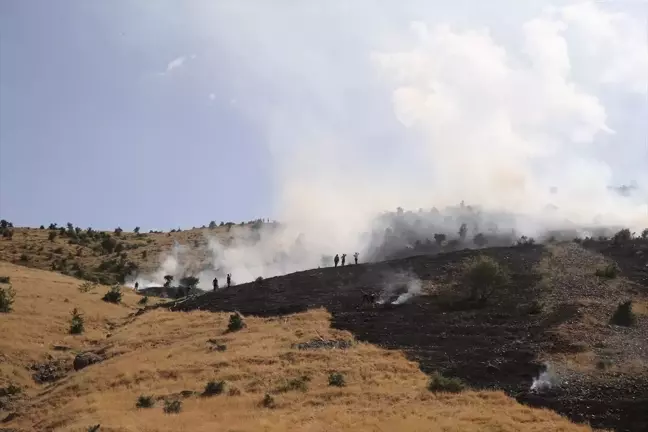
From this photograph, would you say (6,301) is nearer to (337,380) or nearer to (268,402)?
(268,402)

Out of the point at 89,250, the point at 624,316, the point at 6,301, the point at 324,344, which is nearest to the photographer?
the point at 624,316

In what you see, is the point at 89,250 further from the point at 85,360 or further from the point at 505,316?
the point at 505,316

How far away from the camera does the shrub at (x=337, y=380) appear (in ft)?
103

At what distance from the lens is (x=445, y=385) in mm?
29828

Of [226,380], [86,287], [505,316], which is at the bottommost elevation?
[226,380]

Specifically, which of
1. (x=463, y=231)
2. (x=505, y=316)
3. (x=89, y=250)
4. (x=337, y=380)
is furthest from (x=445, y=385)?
(x=89, y=250)

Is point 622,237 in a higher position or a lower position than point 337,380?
higher

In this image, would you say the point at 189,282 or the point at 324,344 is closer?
the point at 324,344

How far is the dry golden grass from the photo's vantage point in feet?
84.3

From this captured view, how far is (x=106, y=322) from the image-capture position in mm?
54031

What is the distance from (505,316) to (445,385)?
1603cm

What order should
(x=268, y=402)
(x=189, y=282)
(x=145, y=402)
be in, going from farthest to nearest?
(x=189, y=282) < (x=145, y=402) < (x=268, y=402)

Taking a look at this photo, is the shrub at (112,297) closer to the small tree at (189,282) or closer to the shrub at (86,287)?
the shrub at (86,287)

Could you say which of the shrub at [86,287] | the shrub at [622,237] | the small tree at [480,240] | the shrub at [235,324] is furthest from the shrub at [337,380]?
the small tree at [480,240]
